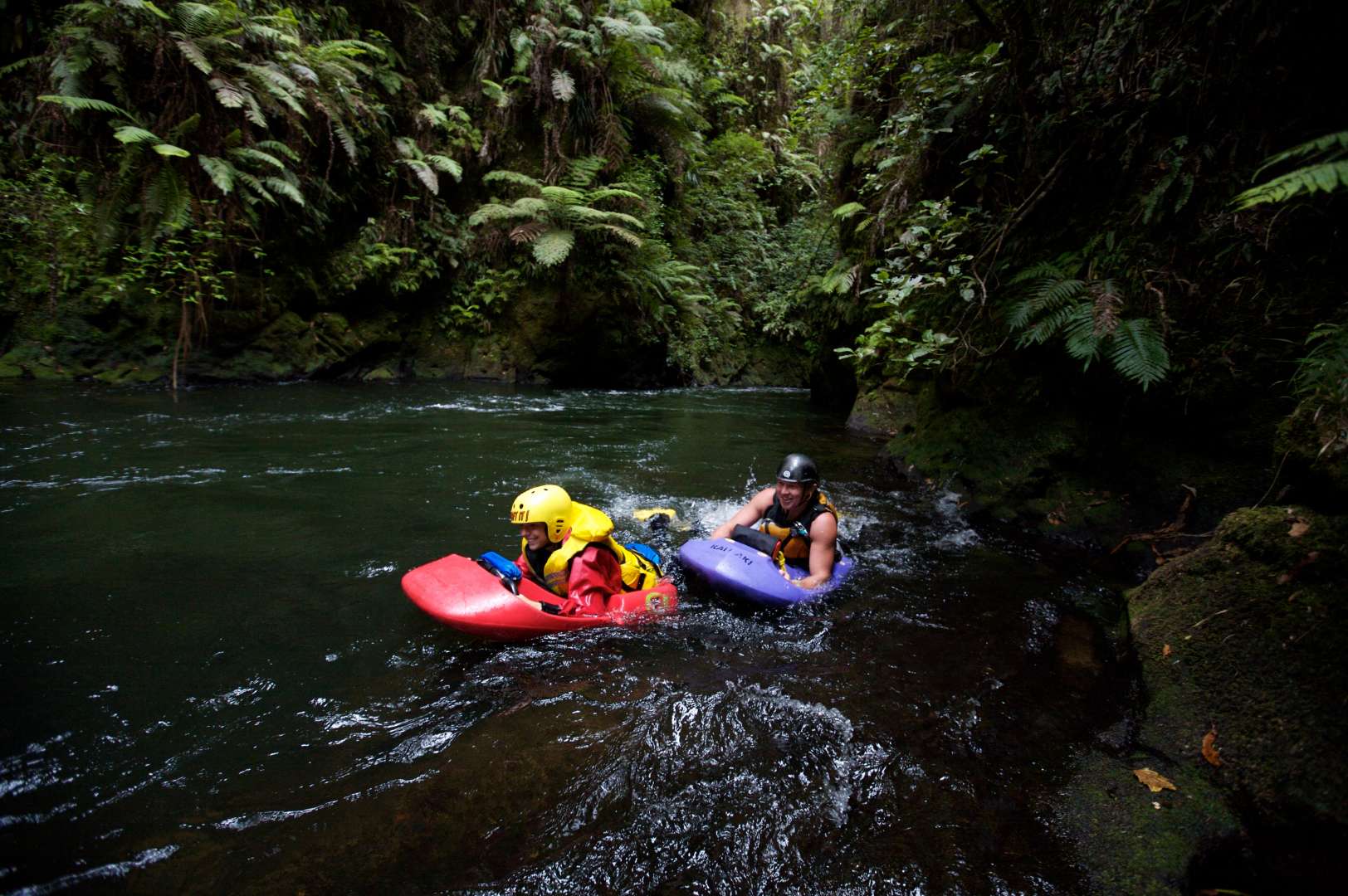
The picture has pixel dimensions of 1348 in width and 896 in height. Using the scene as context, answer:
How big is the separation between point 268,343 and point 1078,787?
478 inches

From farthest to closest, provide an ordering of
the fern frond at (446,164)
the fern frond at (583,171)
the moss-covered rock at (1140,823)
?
1. the fern frond at (583,171)
2. the fern frond at (446,164)
3. the moss-covered rock at (1140,823)

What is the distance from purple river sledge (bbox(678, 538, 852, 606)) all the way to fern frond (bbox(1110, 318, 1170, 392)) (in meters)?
2.36

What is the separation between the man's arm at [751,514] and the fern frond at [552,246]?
8126 millimetres

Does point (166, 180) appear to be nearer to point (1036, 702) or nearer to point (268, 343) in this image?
point (268, 343)

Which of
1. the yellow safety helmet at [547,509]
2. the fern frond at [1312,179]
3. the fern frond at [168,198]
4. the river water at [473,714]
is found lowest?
the river water at [473,714]

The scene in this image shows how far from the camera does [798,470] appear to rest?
4246 mm

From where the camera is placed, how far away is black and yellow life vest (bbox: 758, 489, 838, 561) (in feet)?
14.5

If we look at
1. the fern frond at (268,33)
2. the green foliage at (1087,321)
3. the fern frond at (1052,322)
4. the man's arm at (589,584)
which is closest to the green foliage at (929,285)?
the green foliage at (1087,321)

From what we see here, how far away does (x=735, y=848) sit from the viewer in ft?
6.70

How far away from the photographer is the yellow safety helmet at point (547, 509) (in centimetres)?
366

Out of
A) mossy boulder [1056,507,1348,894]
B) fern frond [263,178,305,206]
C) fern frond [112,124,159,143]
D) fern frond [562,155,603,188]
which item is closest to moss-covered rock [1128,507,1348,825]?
mossy boulder [1056,507,1348,894]

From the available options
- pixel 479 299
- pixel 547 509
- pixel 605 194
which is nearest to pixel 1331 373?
pixel 547 509

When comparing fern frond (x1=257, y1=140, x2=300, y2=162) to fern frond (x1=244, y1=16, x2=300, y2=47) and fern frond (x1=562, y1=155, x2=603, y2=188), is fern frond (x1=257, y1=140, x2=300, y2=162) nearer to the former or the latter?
fern frond (x1=244, y1=16, x2=300, y2=47)

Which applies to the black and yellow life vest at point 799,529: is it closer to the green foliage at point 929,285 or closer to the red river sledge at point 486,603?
the red river sledge at point 486,603
